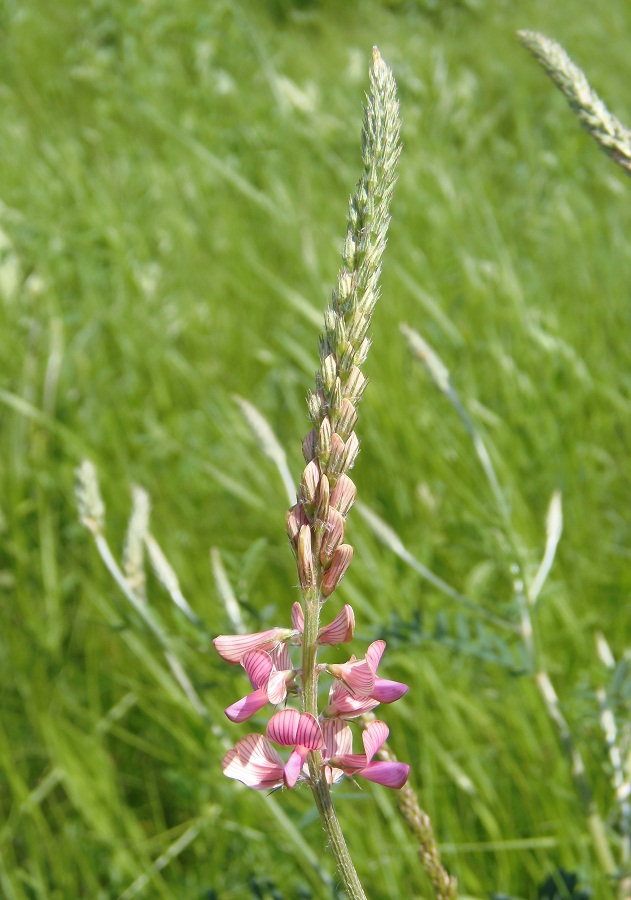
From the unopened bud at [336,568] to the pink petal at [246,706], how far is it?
0.26 feet

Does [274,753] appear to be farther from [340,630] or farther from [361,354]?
[361,354]

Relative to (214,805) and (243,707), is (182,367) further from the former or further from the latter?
(243,707)

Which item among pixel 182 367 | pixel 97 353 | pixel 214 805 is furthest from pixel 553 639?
pixel 97 353

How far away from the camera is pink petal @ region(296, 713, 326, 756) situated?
1.87ft

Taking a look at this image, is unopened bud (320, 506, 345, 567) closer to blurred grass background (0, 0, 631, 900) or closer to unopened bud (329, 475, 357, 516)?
unopened bud (329, 475, 357, 516)

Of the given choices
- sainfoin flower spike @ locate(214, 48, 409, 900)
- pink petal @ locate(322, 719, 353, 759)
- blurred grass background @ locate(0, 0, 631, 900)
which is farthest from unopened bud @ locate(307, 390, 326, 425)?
blurred grass background @ locate(0, 0, 631, 900)

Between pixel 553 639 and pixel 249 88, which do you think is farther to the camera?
pixel 249 88

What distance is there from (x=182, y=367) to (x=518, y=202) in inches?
75.5

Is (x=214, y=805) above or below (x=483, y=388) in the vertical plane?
below

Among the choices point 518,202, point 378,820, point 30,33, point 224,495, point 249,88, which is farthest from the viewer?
point 30,33

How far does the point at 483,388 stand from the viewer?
2725 mm

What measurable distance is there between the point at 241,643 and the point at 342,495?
118 mm

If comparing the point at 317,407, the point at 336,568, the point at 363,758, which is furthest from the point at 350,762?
the point at 317,407

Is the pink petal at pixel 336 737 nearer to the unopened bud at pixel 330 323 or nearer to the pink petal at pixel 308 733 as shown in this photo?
the pink petal at pixel 308 733
